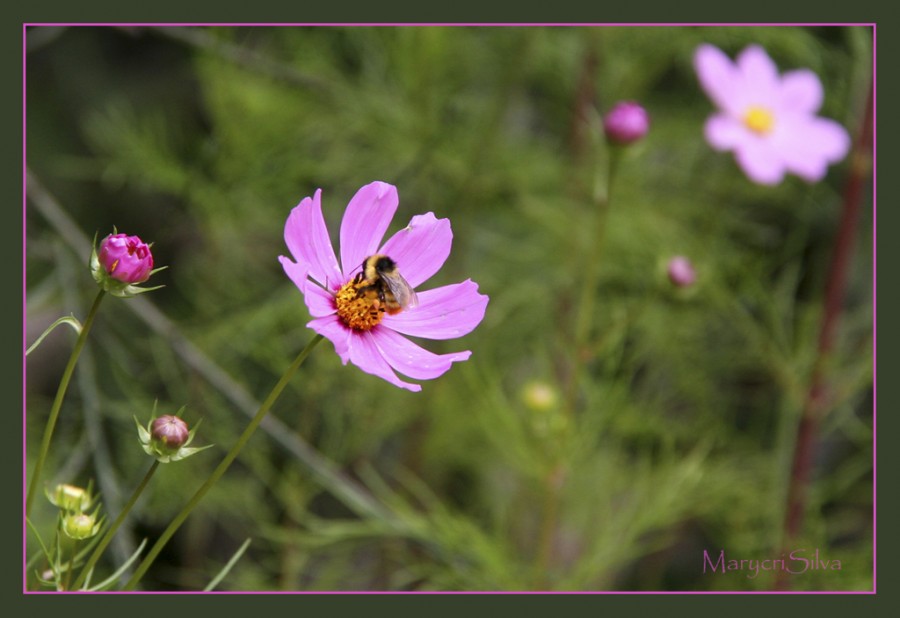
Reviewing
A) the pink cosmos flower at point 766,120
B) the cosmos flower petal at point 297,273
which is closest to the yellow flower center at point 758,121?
the pink cosmos flower at point 766,120

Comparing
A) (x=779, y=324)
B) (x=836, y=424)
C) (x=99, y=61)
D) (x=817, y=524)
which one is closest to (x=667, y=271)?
(x=779, y=324)

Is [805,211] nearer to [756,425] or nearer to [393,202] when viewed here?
[756,425]

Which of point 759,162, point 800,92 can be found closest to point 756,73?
point 800,92

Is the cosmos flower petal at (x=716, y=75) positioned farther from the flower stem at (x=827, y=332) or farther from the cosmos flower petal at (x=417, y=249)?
the cosmos flower petal at (x=417, y=249)

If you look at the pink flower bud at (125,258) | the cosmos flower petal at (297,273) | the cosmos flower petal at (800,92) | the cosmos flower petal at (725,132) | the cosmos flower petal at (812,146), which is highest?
the pink flower bud at (125,258)

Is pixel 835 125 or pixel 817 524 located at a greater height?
pixel 835 125

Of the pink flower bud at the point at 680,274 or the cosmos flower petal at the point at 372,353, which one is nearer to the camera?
the cosmos flower petal at the point at 372,353

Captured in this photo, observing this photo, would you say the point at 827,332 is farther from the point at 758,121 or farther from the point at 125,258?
the point at 125,258

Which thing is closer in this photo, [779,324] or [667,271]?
[667,271]
